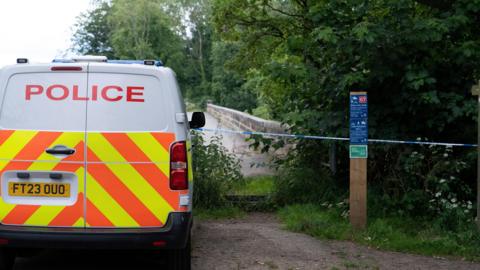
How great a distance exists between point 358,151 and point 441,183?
1.16 metres

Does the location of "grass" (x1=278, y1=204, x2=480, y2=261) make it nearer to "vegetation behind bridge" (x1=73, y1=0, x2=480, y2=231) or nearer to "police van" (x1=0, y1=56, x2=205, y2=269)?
"vegetation behind bridge" (x1=73, y1=0, x2=480, y2=231)

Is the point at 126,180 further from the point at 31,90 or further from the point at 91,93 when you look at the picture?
the point at 31,90

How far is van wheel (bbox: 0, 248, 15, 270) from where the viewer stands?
19.8ft

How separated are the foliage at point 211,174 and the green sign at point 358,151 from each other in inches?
98.8

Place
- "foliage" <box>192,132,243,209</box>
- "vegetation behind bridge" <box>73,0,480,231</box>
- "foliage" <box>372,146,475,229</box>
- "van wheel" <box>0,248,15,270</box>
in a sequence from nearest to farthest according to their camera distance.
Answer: "van wheel" <box>0,248,15,270</box>, "foliage" <box>372,146,475,229</box>, "vegetation behind bridge" <box>73,0,480,231</box>, "foliage" <box>192,132,243,209</box>

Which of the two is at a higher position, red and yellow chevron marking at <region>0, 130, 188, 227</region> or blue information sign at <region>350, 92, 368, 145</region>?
blue information sign at <region>350, 92, 368, 145</region>

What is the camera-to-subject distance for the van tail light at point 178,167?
5449 millimetres

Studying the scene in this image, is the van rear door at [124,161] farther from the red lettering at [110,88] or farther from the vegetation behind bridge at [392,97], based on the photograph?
the vegetation behind bridge at [392,97]

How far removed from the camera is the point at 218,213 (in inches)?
382

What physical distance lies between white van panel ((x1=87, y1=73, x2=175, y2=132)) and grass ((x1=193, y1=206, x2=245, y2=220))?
420cm

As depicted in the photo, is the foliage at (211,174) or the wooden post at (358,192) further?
the foliage at (211,174)

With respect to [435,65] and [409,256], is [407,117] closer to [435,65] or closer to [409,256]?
[435,65]

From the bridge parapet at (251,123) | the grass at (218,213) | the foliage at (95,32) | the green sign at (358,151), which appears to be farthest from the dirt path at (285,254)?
the foliage at (95,32)

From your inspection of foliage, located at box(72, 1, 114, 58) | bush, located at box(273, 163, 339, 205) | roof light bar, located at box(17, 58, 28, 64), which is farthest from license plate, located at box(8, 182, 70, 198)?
foliage, located at box(72, 1, 114, 58)
